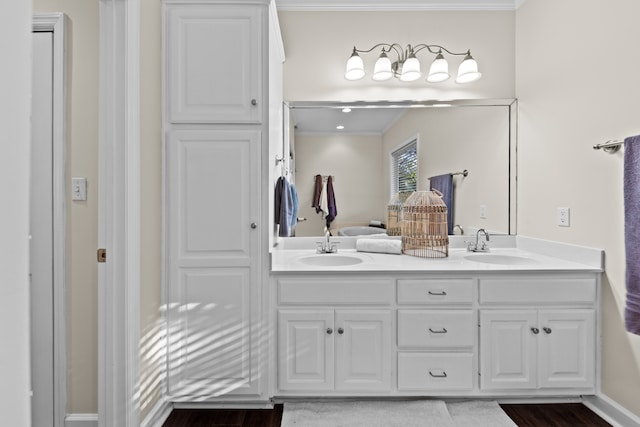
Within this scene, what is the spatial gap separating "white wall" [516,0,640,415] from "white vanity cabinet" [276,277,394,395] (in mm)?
1111

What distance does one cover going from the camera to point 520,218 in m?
2.42

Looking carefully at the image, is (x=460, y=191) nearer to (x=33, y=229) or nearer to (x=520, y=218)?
(x=520, y=218)

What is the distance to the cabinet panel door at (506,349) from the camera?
181cm

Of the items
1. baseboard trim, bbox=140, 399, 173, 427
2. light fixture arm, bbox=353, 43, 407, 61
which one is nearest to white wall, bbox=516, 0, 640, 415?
light fixture arm, bbox=353, 43, 407, 61

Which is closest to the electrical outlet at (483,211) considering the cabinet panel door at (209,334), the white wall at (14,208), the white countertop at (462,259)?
the white countertop at (462,259)

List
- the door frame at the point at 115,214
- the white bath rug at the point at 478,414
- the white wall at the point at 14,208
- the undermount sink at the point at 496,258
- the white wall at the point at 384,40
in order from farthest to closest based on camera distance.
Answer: the white wall at the point at 384,40 → the undermount sink at the point at 496,258 → the white bath rug at the point at 478,414 → the door frame at the point at 115,214 → the white wall at the point at 14,208

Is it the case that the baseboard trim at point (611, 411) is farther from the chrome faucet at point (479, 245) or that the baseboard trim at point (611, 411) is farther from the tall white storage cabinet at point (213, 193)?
the tall white storage cabinet at point (213, 193)

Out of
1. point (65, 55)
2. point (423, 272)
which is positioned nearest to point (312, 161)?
point (423, 272)

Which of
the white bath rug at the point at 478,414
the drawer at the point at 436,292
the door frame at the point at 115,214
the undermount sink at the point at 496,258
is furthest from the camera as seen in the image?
the undermount sink at the point at 496,258

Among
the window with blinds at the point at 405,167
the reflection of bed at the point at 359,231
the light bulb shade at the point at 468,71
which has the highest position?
the light bulb shade at the point at 468,71

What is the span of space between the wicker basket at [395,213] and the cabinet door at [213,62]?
1167 mm

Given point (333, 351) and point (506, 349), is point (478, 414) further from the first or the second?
point (333, 351)

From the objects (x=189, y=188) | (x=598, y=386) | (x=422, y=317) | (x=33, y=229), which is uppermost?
(x=189, y=188)

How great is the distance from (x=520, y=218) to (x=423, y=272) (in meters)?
1.08
